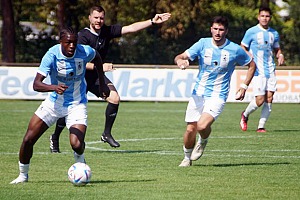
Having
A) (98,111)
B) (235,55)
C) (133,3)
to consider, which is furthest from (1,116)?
(133,3)

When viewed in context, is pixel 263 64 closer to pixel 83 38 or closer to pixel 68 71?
pixel 83 38

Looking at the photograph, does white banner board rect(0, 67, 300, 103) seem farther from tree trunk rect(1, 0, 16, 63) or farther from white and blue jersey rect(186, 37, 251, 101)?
white and blue jersey rect(186, 37, 251, 101)

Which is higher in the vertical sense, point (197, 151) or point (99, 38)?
point (99, 38)

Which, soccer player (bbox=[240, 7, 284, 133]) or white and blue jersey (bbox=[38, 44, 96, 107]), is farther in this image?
soccer player (bbox=[240, 7, 284, 133])

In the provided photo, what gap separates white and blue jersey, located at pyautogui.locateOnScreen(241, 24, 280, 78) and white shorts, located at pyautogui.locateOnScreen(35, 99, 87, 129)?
8.51 meters

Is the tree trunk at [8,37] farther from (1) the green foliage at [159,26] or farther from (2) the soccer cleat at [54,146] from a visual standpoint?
(2) the soccer cleat at [54,146]

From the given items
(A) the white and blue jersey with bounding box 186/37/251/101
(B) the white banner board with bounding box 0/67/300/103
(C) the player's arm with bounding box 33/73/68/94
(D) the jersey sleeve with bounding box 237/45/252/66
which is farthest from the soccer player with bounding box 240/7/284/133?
(B) the white banner board with bounding box 0/67/300/103

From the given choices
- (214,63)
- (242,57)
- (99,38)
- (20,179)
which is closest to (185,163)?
(214,63)

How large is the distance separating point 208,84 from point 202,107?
1.06 ft

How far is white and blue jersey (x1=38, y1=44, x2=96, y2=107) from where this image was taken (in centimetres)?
1077

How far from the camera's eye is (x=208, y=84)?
1275cm

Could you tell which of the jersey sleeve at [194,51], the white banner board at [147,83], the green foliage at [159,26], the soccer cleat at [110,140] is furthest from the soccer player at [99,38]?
the green foliage at [159,26]

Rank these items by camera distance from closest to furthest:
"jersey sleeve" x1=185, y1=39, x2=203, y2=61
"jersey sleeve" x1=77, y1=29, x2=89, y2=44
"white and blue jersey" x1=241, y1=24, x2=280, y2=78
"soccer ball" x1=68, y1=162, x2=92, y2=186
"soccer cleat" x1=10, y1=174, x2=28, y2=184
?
"soccer ball" x1=68, y1=162, x2=92, y2=186 → "soccer cleat" x1=10, y1=174, x2=28, y2=184 → "jersey sleeve" x1=185, y1=39, x2=203, y2=61 → "jersey sleeve" x1=77, y1=29, x2=89, y2=44 → "white and blue jersey" x1=241, y1=24, x2=280, y2=78

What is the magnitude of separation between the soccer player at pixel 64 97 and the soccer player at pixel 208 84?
2.02m
